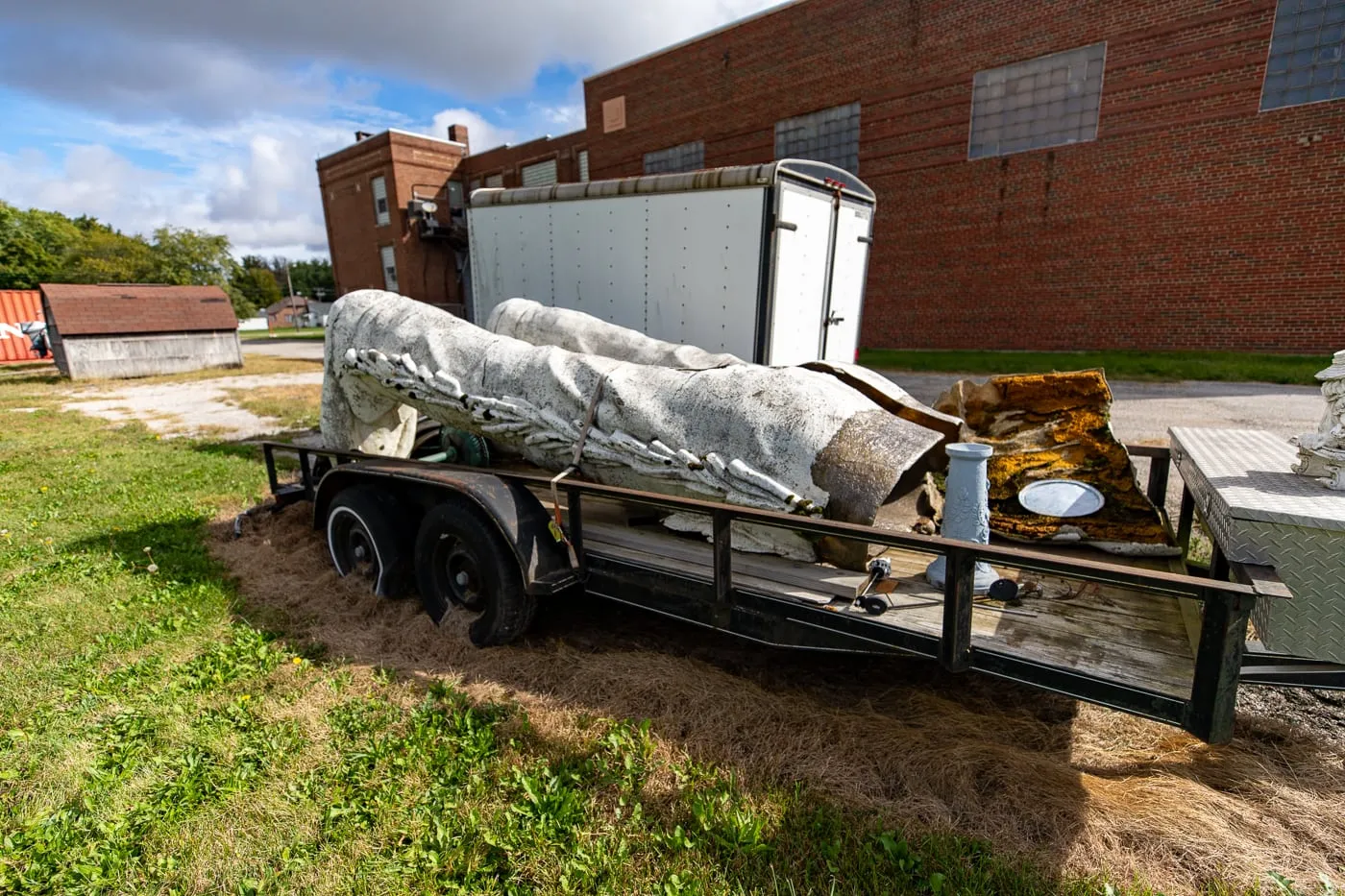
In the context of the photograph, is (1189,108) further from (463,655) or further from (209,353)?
(209,353)

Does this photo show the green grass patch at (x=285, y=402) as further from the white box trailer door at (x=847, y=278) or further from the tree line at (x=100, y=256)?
the tree line at (x=100, y=256)

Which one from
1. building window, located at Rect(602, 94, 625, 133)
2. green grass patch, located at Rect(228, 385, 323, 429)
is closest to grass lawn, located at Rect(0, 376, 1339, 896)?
green grass patch, located at Rect(228, 385, 323, 429)

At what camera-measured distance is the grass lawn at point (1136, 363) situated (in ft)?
40.5

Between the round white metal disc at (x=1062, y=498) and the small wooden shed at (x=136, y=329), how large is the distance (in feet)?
77.6

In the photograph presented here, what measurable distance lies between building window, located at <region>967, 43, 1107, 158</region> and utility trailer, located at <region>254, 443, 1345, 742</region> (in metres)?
14.8

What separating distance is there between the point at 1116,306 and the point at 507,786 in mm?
17260

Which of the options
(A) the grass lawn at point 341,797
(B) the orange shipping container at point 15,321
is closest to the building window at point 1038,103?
(A) the grass lawn at point 341,797

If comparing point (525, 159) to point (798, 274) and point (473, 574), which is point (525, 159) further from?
point (473, 574)

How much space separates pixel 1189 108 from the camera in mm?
13859

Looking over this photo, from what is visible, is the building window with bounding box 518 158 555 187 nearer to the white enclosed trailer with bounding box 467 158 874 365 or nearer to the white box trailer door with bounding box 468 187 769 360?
the white enclosed trailer with bounding box 467 158 874 365

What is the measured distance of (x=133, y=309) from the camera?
19.8 metres

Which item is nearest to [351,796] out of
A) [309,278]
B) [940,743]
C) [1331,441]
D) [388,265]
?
[940,743]

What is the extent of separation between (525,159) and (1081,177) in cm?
2268

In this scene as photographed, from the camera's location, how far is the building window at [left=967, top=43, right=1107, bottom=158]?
587 inches
